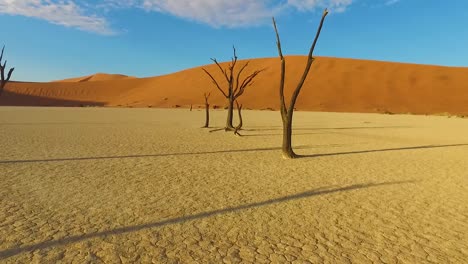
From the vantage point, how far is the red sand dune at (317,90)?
51.1 m

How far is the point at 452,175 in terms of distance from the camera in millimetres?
8375

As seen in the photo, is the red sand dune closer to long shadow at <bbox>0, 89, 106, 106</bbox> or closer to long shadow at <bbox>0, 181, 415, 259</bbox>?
long shadow at <bbox>0, 89, 106, 106</bbox>

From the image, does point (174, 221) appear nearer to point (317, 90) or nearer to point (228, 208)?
point (228, 208)

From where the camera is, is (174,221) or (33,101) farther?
(33,101)

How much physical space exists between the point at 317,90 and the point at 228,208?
2100 inches

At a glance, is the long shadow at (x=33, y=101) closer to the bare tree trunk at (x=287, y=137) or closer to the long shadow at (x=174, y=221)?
the bare tree trunk at (x=287, y=137)

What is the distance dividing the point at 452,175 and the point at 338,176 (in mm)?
2697

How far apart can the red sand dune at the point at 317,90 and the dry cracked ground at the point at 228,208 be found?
4087 centimetres

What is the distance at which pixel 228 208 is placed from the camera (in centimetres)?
562

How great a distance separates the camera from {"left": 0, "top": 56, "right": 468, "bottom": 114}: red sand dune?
51062mm

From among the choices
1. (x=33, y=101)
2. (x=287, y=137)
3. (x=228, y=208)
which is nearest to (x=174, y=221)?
(x=228, y=208)

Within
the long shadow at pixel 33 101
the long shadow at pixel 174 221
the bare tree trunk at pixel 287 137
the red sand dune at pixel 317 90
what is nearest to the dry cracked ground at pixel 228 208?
the long shadow at pixel 174 221

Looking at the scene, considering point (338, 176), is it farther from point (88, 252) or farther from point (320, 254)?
point (88, 252)

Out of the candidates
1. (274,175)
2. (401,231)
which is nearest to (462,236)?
(401,231)
